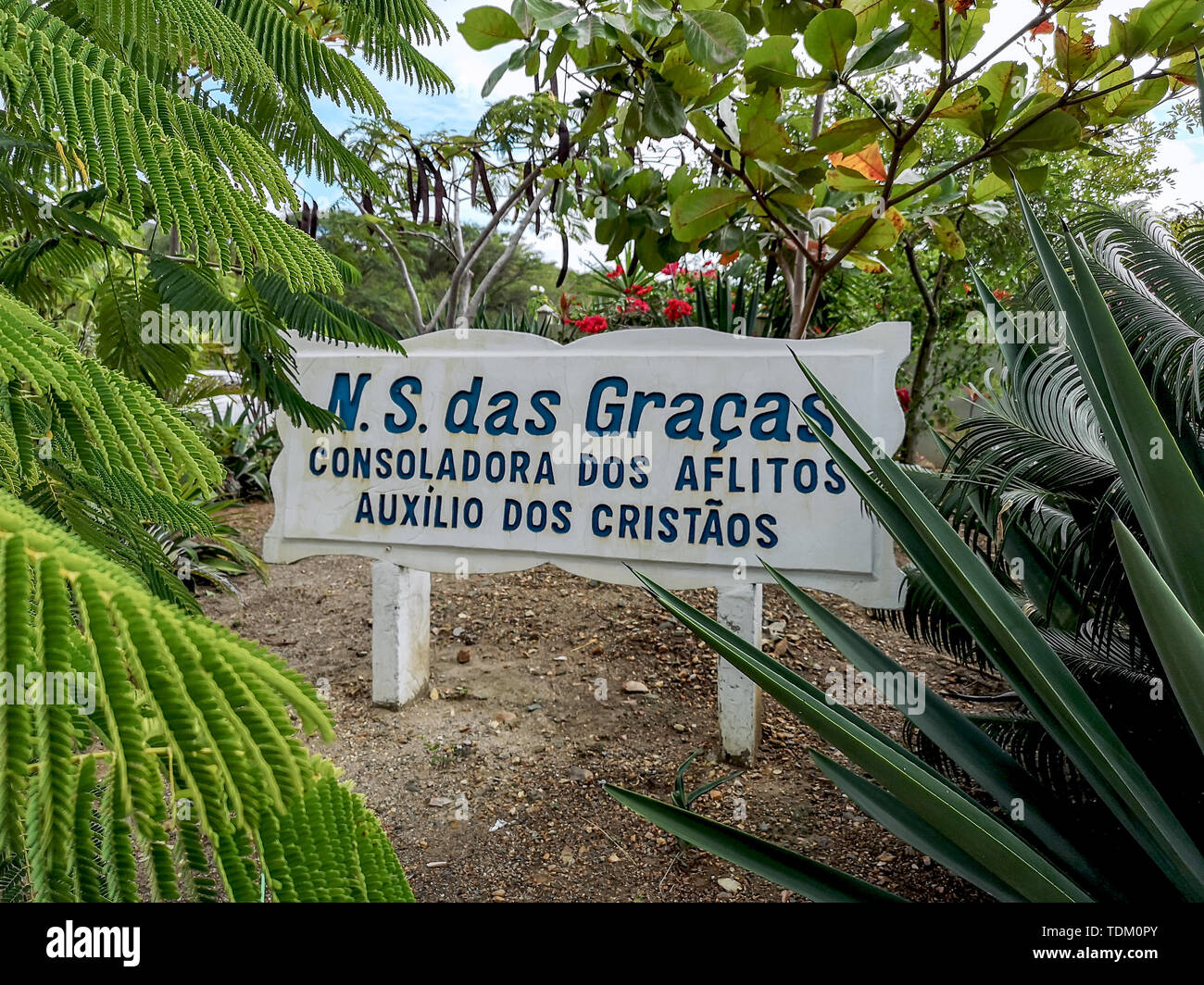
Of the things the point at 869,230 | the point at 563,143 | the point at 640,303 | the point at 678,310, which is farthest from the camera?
the point at 640,303

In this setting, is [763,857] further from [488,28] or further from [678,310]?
[678,310]

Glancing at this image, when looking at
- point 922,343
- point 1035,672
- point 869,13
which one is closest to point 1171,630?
point 1035,672

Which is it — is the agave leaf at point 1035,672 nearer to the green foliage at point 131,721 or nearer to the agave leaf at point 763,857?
the agave leaf at point 763,857

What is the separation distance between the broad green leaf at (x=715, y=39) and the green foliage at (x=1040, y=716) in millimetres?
679

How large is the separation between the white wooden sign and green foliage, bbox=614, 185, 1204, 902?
868 millimetres

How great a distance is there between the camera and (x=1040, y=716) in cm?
114

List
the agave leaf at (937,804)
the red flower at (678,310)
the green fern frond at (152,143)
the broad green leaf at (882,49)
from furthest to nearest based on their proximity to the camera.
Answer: the red flower at (678,310), the broad green leaf at (882,49), the agave leaf at (937,804), the green fern frond at (152,143)

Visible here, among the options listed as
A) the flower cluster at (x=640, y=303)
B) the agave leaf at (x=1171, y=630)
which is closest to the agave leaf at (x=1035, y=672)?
the agave leaf at (x=1171, y=630)

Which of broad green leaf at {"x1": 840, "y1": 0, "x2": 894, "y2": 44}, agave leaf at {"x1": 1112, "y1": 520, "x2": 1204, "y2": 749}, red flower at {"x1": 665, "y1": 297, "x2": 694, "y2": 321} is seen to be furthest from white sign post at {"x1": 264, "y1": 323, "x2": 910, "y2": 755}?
red flower at {"x1": 665, "y1": 297, "x2": 694, "y2": 321}

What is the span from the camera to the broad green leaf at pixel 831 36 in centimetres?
161

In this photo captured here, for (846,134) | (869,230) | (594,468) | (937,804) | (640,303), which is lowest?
(937,804)

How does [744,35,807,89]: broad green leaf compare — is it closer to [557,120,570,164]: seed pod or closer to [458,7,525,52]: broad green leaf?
[458,7,525,52]: broad green leaf

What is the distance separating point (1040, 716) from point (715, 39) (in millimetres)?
1413
